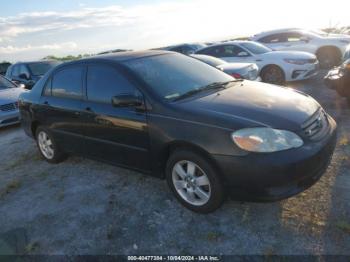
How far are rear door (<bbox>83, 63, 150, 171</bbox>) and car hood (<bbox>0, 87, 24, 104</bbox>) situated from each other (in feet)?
16.6

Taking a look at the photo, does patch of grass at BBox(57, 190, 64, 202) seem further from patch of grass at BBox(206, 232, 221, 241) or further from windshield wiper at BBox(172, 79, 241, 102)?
patch of grass at BBox(206, 232, 221, 241)

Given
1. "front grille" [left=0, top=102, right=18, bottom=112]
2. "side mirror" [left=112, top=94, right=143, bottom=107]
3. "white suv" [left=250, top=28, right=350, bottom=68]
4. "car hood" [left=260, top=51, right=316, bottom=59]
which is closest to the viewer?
"side mirror" [left=112, top=94, right=143, bottom=107]

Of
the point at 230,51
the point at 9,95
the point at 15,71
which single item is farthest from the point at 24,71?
the point at 230,51

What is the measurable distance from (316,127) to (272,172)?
2.72ft

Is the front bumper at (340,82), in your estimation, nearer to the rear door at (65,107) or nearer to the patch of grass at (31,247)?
the rear door at (65,107)

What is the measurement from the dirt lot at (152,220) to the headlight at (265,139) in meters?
0.76

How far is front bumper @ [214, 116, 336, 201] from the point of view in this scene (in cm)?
313

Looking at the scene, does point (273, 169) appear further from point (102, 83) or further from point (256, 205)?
point (102, 83)

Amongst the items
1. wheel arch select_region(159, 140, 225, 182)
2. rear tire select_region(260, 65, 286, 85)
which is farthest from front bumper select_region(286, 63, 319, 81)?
wheel arch select_region(159, 140, 225, 182)

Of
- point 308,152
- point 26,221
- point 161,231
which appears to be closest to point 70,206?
point 26,221

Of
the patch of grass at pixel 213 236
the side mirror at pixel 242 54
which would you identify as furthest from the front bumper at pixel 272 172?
the side mirror at pixel 242 54

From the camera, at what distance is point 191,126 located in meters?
3.46

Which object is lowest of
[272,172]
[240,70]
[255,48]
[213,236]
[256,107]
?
[213,236]

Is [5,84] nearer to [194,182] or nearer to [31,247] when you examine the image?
[31,247]
